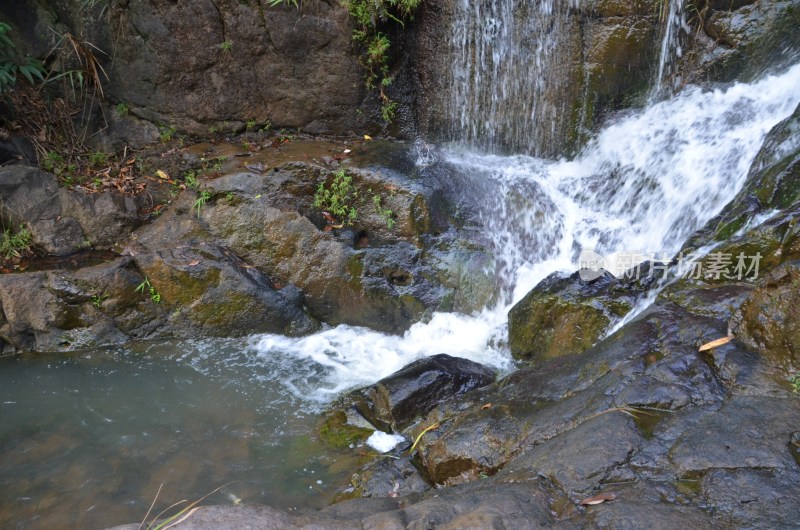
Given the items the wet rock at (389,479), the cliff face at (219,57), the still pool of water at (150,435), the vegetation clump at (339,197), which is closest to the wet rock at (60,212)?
the still pool of water at (150,435)

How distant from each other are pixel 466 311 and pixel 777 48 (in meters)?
4.28

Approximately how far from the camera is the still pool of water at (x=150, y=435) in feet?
13.2

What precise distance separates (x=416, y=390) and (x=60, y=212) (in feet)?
14.6

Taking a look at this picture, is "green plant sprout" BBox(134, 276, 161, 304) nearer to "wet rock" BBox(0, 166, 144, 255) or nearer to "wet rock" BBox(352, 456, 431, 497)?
"wet rock" BBox(0, 166, 144, 255)

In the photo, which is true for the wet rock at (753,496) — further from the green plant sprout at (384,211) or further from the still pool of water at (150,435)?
the green plant sprout at (384,211)

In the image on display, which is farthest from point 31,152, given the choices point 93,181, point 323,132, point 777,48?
point 777,48

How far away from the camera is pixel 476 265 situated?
6164 mm

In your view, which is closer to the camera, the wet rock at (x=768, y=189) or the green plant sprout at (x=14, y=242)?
the wet rock at (x=768, y=189)

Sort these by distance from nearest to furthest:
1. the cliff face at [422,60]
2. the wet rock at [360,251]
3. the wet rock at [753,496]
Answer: the wet rock at [753,496] < the wet rock at [360,251] < the cliff face at [422,60]

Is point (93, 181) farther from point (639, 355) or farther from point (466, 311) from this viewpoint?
point (639, 355)

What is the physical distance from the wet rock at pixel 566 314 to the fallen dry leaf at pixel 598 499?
2.16 m

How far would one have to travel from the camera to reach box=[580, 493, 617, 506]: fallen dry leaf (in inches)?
103

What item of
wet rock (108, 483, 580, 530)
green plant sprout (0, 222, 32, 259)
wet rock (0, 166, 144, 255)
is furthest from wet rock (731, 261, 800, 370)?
green plant sprout (0, 222, 32, 259)

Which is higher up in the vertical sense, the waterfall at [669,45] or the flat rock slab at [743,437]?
the waterfall at [669,45]
